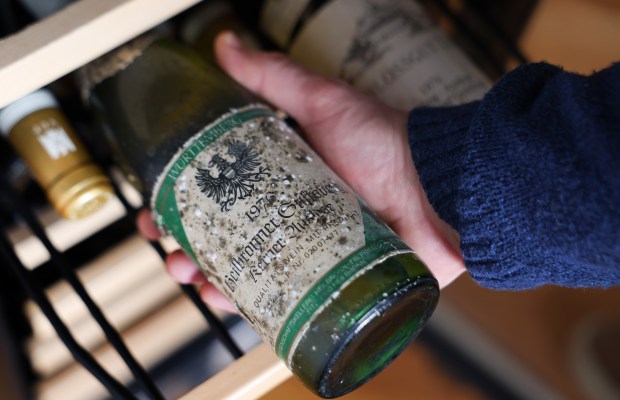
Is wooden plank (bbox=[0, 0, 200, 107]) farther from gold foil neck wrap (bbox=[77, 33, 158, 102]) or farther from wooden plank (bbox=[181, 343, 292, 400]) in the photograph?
wooden plank (bbox=[181, 343, 292, 400])

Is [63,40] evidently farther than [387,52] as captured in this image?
No

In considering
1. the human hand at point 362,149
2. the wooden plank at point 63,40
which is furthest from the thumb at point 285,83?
the wooden plank at point 63,40

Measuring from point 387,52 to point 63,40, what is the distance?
26 centimetres

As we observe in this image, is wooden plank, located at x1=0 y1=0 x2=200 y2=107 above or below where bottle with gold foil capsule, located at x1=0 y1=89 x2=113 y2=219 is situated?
above

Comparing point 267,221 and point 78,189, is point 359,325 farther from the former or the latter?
point 78,189

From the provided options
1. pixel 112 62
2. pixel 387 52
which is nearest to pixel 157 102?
pixel 112 62

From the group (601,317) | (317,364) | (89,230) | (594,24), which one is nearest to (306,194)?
(317,364)

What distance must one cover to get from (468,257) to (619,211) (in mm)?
106

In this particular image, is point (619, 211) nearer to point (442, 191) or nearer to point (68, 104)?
point (442, 191)

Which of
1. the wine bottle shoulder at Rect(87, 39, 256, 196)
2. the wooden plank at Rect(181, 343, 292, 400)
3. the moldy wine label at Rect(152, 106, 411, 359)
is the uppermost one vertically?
the wine bottle shoulder at Rect(87, 39, 256, 196)

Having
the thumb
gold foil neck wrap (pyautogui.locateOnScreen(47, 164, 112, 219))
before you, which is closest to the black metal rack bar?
gold foil neck wrap (pyautogui.locateOnScreen(47, 164, 112, 219))

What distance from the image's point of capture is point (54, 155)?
18.5 inches

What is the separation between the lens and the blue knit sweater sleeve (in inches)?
14.7

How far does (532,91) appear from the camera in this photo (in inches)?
17.1
